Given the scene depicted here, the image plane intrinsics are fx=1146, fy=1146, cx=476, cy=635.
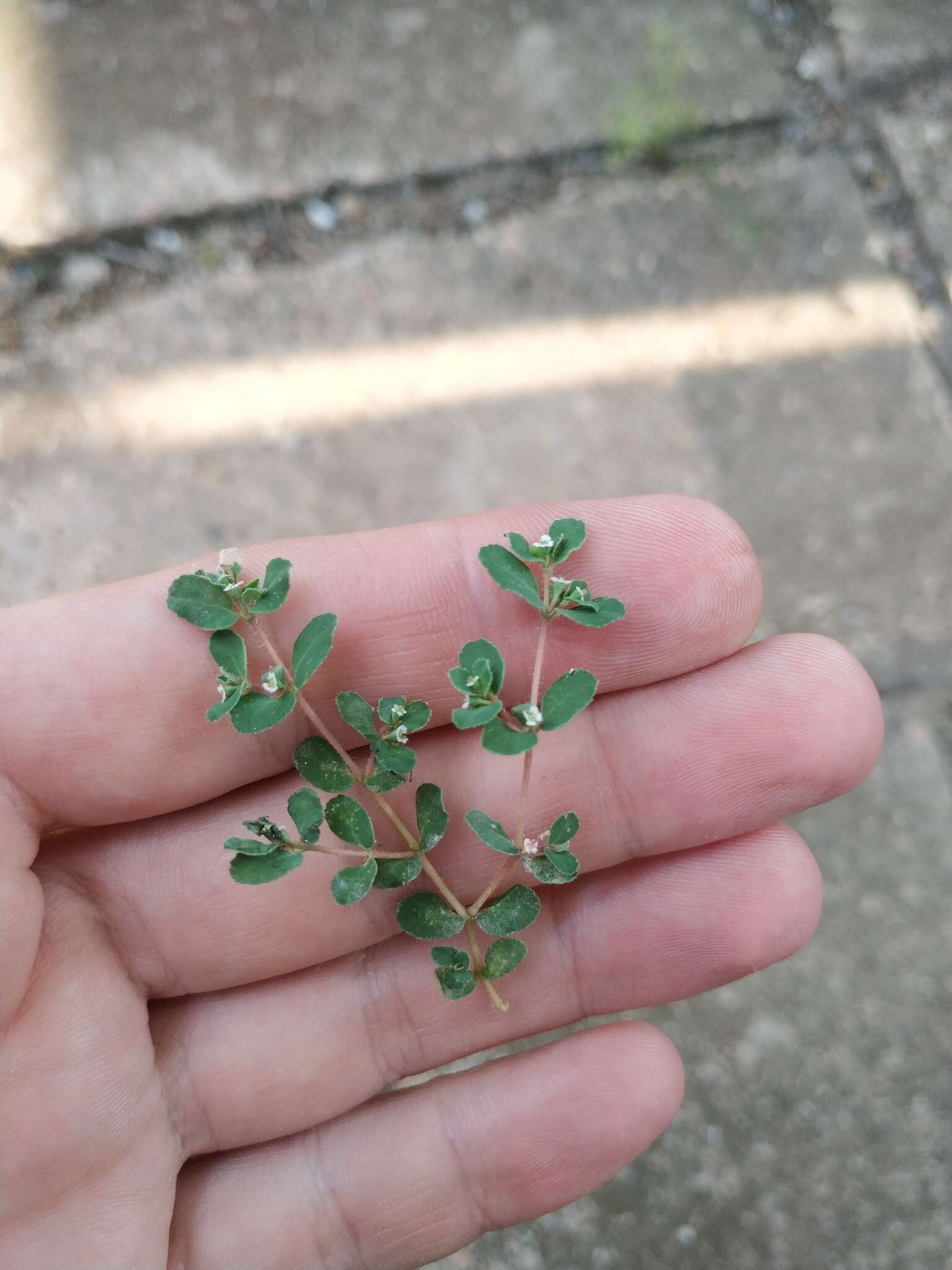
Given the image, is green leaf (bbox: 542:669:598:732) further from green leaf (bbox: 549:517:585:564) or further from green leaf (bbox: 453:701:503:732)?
green leaf (bbox: 549:517:585:564)

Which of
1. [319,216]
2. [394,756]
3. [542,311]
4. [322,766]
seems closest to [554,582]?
[394,756]

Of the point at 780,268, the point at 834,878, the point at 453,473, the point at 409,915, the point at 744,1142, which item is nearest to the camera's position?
the point at 409,915

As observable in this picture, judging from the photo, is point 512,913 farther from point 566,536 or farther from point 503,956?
point 566,536

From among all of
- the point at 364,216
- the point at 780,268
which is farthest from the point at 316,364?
the point at 780,268

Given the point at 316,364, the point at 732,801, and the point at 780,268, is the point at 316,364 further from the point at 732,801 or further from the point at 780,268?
the point at 732,801

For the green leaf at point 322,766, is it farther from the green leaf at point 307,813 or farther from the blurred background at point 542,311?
the blurred background at point 542,311

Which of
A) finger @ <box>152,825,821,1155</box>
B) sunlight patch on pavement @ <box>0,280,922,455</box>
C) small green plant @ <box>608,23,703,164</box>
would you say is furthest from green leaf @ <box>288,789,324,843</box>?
small green plant @ <box>608,23,703,164</box>

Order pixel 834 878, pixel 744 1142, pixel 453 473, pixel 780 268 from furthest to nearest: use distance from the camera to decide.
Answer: pixel 780 268
pixel 453 473
pixel 834 878
pixel 744 1142
